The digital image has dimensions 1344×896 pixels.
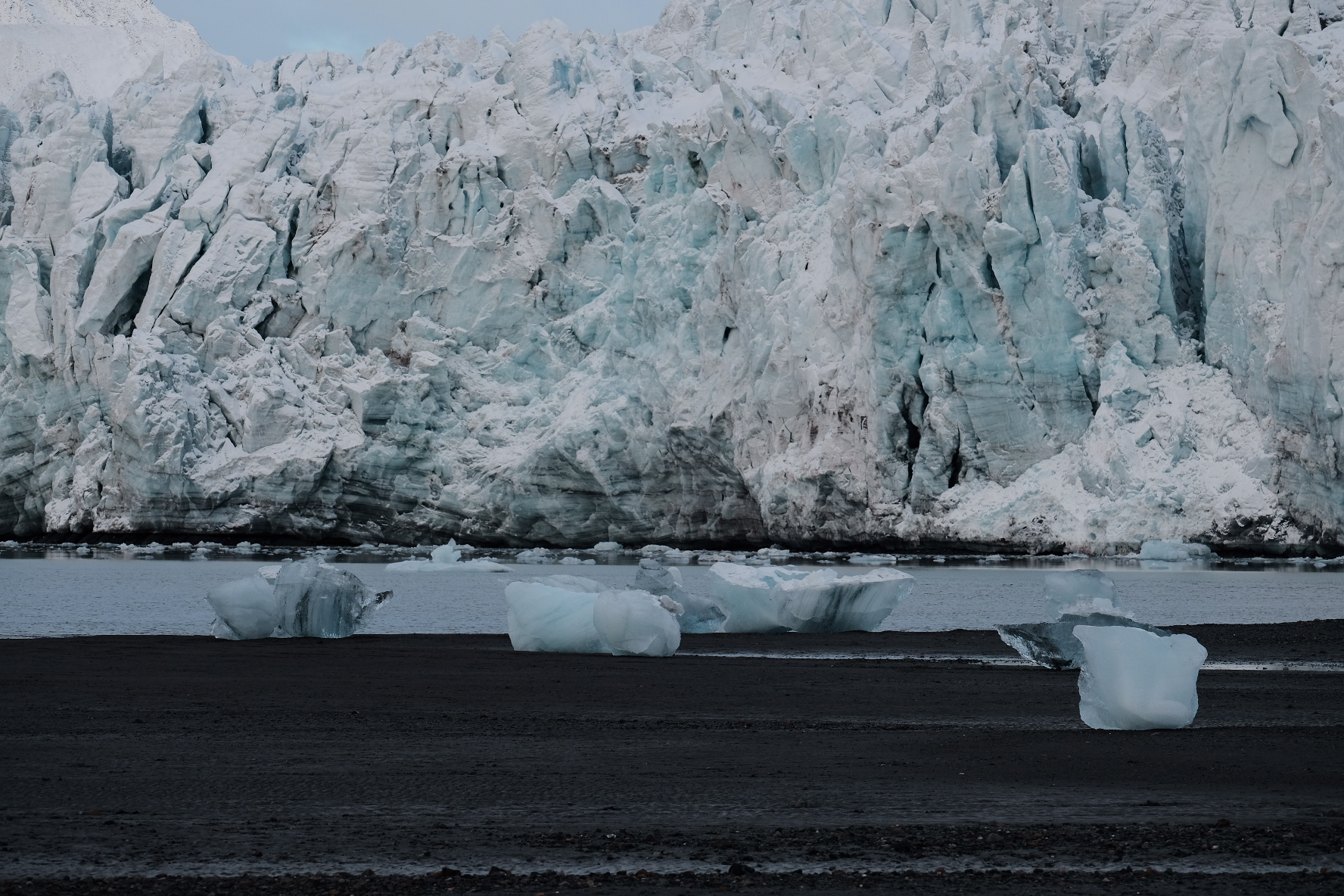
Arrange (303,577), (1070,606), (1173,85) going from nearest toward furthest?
(1070,606) < (303,577) < (1173,85)

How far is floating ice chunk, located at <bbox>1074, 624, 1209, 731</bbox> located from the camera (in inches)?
239

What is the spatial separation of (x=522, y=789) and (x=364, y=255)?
36.7m

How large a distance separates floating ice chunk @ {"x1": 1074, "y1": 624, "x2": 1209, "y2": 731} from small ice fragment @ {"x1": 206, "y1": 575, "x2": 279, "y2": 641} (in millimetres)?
7969

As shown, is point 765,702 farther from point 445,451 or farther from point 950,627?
point 445,451

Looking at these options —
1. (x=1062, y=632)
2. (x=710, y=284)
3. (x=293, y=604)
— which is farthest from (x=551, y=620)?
(x=710, y=284)

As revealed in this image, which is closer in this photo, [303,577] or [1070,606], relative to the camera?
[1070,606]

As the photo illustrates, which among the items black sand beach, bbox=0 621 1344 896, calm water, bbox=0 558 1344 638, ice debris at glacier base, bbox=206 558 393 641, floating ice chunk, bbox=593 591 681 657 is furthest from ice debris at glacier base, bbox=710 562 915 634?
black sand beach, bbox=0 621 1344 896

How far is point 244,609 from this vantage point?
39.4 ft

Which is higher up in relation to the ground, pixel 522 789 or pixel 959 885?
pixel 959 885

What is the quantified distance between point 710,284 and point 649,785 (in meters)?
32.6

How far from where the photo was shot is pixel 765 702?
7387 mm

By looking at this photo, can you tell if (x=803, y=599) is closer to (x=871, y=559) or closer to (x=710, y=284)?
(x=871, y=559)

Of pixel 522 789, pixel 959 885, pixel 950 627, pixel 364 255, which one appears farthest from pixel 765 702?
pixel 364 255

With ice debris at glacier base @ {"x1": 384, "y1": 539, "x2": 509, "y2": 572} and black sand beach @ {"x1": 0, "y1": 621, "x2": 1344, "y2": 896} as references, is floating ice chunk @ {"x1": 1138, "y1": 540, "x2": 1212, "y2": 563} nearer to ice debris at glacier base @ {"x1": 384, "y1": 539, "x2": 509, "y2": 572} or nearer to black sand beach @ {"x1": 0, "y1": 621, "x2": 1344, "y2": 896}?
ice debris at glacier base @ {"x1": 384, "y1": 539, "x2": 509, "y2": 572}
